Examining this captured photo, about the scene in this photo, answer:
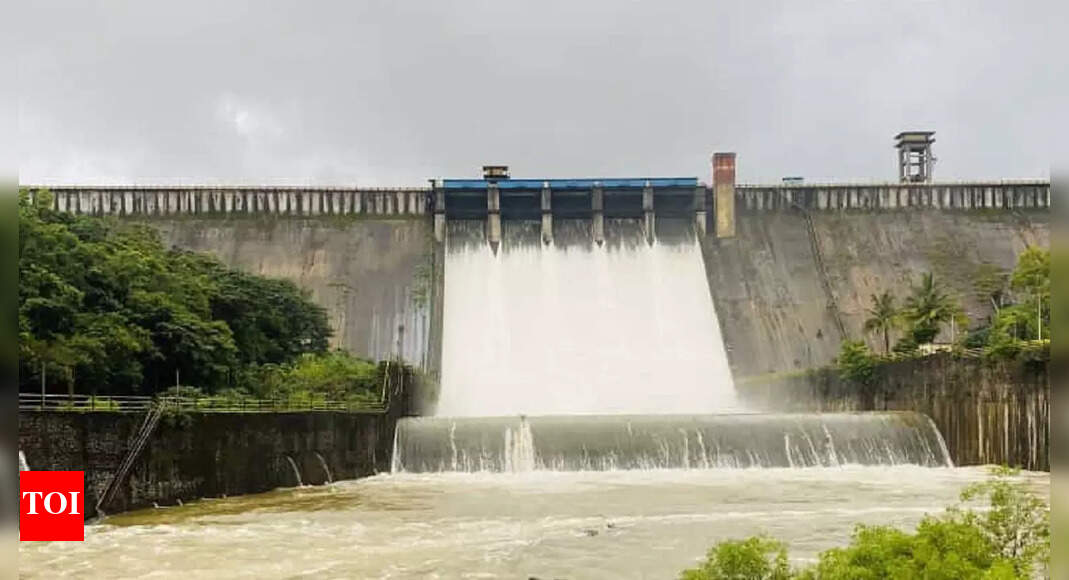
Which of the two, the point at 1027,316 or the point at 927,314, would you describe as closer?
the point at 1027,316

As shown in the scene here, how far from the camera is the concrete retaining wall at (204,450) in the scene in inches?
796

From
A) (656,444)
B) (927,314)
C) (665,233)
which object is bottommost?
(656,444)

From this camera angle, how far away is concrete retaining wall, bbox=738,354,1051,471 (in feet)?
92.3

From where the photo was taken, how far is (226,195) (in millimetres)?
59688

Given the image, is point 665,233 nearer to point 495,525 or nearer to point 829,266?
point 829,266

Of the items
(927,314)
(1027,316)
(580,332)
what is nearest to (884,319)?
(927,314)

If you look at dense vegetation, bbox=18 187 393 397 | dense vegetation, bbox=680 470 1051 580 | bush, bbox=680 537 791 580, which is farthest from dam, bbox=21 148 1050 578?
bush, bbox=680 537 791 580

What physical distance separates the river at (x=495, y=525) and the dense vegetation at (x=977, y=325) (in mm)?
6555

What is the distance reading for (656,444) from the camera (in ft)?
101

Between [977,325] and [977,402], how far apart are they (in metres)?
22.5

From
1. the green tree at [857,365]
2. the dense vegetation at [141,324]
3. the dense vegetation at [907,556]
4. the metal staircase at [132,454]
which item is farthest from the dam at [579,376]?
the dense vegetation at [907,556]

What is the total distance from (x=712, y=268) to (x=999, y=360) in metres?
26.5

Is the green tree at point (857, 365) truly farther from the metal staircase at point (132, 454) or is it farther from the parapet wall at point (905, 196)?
the metal staircase at point (132, 454)

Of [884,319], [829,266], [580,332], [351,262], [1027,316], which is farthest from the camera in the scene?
[829,266]
